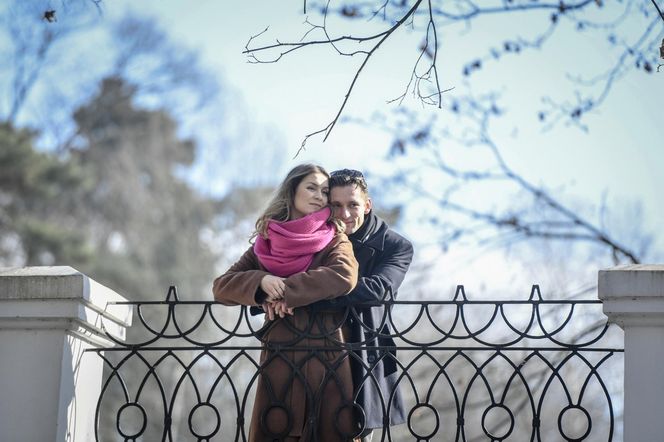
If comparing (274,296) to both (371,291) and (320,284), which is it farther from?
(371,291)

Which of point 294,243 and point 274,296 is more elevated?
point 294,243

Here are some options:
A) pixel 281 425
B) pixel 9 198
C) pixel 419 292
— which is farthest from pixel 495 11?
pixel 9 198

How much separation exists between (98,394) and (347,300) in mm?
1216

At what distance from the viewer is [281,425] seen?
4281 millimetres

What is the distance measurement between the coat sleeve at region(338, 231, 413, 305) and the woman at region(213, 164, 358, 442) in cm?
5

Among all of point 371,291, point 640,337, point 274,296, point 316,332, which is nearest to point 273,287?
point 274,296

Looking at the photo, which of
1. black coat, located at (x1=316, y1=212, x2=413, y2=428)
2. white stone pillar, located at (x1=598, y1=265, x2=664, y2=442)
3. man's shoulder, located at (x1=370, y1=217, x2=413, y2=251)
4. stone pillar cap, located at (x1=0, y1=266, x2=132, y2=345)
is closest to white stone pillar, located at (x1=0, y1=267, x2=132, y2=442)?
stone pillar cap, located at (x1=0, y1=266, x2=132, y2=345)

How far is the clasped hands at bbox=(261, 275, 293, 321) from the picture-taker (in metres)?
4.26

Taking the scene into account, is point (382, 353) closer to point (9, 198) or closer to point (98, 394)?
point (98, 394)

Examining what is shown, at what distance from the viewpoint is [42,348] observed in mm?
4352

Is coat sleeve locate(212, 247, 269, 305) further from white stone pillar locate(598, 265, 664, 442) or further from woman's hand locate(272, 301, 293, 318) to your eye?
white stone pillar locate(598, 265, 664, 442)

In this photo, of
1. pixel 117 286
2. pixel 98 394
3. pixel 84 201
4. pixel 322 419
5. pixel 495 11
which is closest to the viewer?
pixel 322 419

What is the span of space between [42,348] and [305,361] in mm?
1086

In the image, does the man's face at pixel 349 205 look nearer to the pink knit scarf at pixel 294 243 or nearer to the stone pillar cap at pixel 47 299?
the pink knit scarf at pixel 294 243
